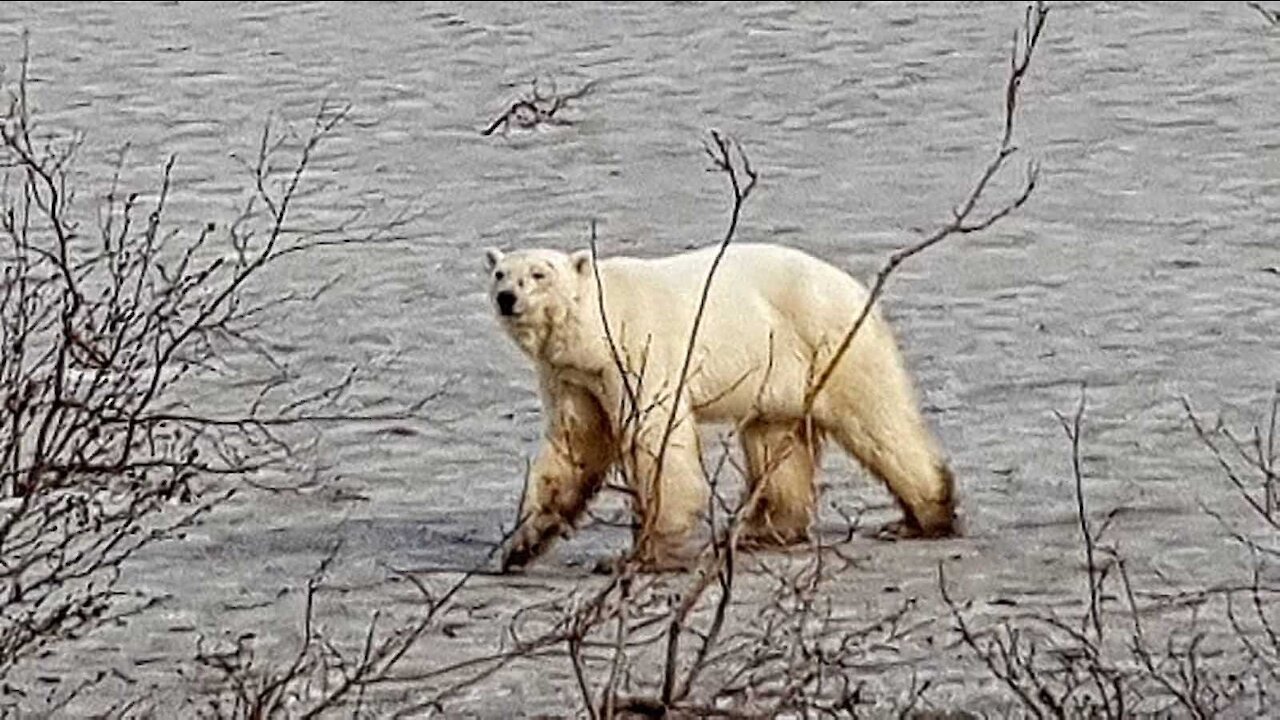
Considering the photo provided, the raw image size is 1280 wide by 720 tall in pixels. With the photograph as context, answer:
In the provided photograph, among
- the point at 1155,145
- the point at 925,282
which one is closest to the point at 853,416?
the point at 925,282

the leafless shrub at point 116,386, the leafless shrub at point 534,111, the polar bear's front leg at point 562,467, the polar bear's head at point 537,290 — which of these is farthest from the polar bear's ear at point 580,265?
the leafless shrub at point 534,111

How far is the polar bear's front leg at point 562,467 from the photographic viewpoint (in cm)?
732

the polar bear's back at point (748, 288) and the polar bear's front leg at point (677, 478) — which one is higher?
the polar bear's back at point (748, 288)

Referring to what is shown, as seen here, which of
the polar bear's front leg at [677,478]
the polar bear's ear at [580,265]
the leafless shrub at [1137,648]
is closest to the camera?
the leafless shrub at [1137,648]

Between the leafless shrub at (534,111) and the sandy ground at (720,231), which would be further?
the leafless shrub at (534,111)

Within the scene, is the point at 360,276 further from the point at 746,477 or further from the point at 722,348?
the point at 746,477

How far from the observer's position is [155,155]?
13.0 meters

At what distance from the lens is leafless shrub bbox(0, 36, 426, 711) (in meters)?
5.57

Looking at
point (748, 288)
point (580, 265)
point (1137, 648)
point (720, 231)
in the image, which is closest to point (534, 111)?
point (720, 231)

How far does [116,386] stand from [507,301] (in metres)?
1.56

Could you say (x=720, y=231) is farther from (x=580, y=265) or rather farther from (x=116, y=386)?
(x=116, y=386)

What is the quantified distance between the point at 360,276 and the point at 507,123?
267cm

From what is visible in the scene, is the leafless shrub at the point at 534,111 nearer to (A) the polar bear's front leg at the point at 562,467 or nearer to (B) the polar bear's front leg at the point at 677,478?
(A) the polar bear's front leg at the point at 562,467

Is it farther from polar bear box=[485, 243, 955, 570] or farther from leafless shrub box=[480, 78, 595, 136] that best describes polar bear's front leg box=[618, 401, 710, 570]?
leafless shrub box=[480, 78, 595, 136]
